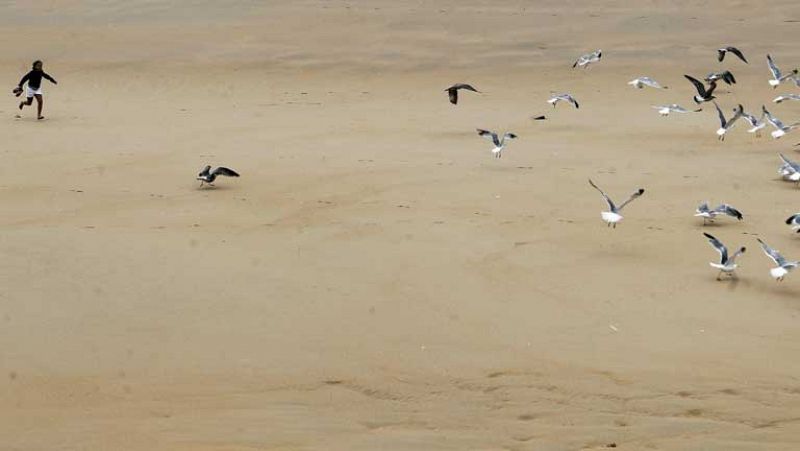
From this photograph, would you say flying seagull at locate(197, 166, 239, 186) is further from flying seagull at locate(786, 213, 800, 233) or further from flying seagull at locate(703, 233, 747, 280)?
flying seagull at locate(786, 213, 800, 233)

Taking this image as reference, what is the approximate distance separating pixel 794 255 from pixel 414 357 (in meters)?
4.26

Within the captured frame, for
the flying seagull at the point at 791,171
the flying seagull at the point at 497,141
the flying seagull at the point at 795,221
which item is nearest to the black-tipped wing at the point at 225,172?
the flying seagull at the point at 497,141

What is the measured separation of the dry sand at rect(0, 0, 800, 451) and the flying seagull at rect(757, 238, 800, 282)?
109 mm

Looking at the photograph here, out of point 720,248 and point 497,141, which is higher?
point 497,141

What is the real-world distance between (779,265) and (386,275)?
3075 mm

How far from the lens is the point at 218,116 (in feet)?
64.0

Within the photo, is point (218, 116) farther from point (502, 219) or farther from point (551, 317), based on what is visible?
point (551, 317)

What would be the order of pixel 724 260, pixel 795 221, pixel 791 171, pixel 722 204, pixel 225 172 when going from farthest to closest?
pixel 791 171, pixel 225 172, pixel 722 204, pixel 795 221, pixel 724 260

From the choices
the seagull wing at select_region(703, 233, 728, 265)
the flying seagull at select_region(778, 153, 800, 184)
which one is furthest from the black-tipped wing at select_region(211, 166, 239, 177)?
the flying seagull at select_region(778, 153, 800, 184)

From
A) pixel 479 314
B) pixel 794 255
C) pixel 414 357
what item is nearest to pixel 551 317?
pixel 479 314

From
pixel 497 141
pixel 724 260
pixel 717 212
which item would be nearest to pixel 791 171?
pixel 717 212

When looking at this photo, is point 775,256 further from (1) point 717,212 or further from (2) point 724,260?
(1) point 717,212

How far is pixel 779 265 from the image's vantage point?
34.1 feet

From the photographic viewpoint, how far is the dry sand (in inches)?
305
